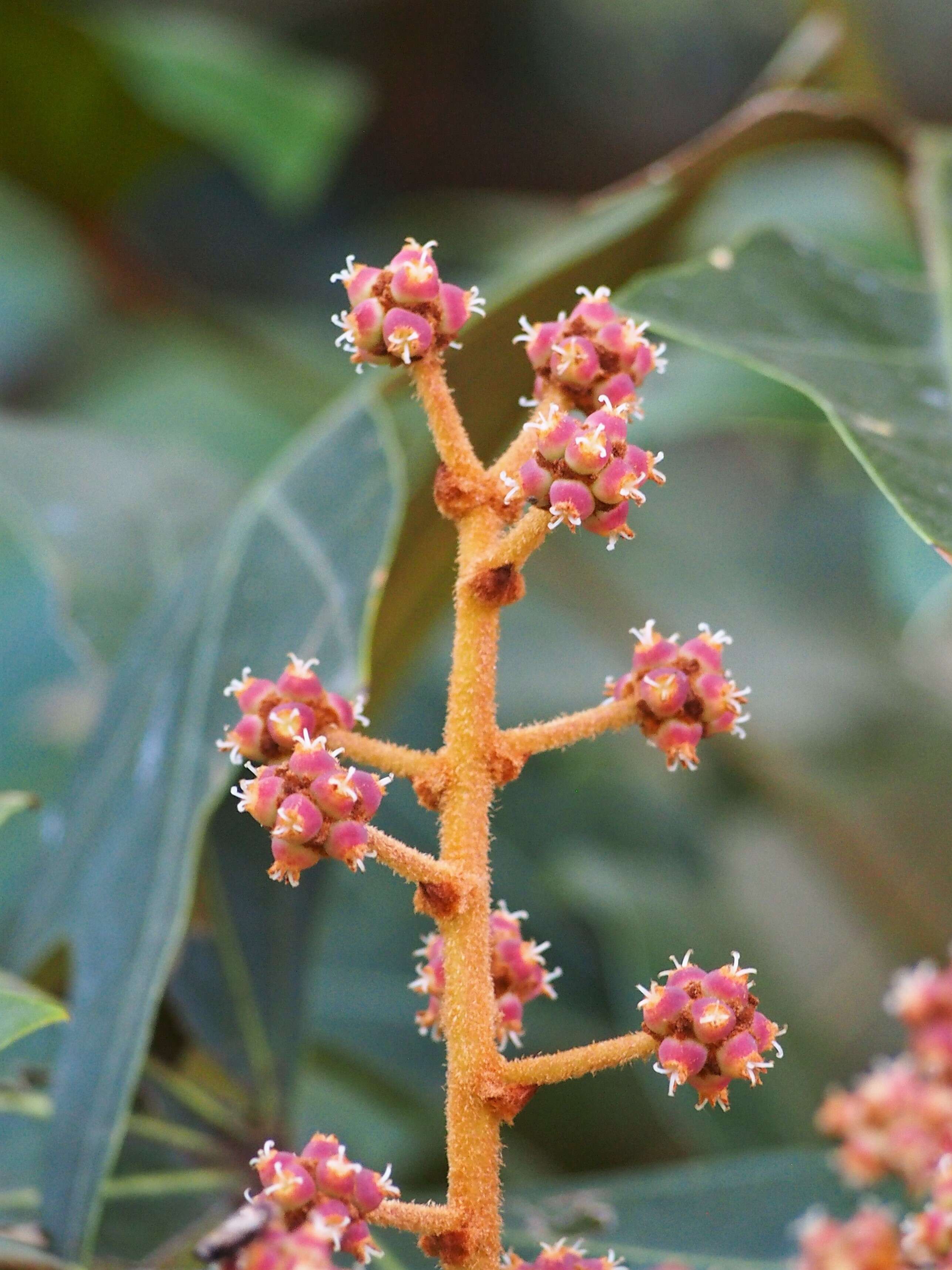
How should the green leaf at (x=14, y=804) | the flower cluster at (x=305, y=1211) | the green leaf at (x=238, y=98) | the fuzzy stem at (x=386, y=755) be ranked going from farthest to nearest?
the green leaf at (x=238, y=98), the green leaf at (x=14, y=804), the fuzzy stem at (x=386, y=755), the flower cluster at (x=305, y=1211)

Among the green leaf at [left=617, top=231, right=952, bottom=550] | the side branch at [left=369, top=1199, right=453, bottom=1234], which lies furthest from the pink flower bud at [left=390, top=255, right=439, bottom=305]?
the side branch at [left=369, top=1199, right=453, bottom=1234]

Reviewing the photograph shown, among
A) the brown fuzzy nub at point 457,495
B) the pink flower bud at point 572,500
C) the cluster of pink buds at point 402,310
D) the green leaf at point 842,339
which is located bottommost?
the pink flower bud at point 572,500

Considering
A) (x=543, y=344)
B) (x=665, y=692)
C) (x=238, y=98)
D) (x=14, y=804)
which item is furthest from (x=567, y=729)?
(x=238, y=98)

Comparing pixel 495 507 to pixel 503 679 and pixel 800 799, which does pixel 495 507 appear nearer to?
pixel 800 799

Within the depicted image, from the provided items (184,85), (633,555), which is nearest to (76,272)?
(184,85)

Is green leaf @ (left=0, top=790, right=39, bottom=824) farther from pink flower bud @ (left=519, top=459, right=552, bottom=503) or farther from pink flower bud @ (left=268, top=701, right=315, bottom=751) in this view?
pink flower bud @ (left=519, top=459, right=552, bottom=503)

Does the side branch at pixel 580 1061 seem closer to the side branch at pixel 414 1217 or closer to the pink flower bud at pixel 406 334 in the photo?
the side branch at pixel 414 1217

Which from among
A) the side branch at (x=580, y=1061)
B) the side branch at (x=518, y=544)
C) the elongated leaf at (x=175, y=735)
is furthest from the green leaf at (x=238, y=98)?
the side branch at (x=580, y=1061)
